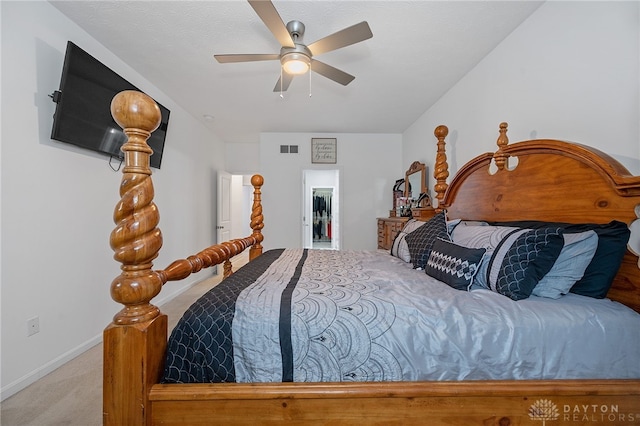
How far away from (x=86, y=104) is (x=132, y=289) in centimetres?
211

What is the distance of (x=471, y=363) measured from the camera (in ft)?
3.21

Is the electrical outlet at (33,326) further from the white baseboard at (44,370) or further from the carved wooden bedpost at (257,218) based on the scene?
the carved wooden bedpost at (257,218)

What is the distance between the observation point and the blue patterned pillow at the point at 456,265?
4.34ft

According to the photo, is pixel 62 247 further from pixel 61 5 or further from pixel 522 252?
pixel 522 252

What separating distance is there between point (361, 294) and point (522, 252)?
28.3 inches

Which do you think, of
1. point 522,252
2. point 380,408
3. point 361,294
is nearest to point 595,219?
point 522,252

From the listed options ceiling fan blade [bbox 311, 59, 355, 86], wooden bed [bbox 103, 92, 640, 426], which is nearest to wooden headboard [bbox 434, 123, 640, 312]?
wooden bed [bbox 103, 92, 640, 426]

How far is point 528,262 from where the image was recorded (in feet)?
3.90

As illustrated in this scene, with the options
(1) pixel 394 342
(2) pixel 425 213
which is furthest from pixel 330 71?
(1) pixel 394 342

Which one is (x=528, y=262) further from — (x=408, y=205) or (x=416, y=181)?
(x=416, y=181)

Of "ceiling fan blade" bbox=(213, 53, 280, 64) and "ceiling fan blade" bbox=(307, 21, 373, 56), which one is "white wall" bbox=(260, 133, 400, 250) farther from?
"ceiling fan blade" bbox=(307, 21, 373, 56)

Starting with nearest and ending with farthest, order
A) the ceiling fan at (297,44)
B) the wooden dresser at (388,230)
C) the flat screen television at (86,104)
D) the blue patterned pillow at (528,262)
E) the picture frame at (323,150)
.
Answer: the blue patterned pillow at (528,262) < the ceiling fan at (297,44) < the flat screen television at (86,104) < the wooden dresser at (388,230) < the picture frame at (323,150)

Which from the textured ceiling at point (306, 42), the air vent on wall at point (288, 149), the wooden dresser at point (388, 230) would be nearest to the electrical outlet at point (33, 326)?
the textured ceiling at point (306, 42)

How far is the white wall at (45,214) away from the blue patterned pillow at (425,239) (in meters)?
2.57
